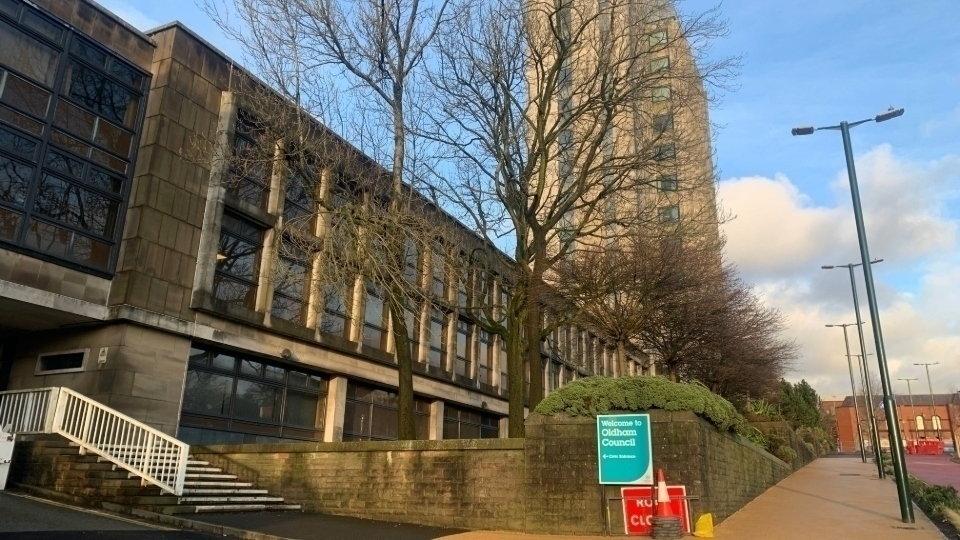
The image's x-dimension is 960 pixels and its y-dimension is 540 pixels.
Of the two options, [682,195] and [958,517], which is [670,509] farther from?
[682,195]

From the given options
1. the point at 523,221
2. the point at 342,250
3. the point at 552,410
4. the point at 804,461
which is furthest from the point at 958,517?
the point at 804,461

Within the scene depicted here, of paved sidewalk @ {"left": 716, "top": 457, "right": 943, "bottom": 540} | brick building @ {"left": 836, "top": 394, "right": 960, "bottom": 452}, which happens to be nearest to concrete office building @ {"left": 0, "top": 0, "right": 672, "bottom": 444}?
paved sidewalk @ {"left": 716, "top": 457, "right": 943, "bottom": 540}

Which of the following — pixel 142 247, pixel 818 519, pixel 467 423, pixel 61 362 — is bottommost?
pixel 818 519

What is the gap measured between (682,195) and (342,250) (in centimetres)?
899

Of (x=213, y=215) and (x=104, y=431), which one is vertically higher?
(x=213, y=215)

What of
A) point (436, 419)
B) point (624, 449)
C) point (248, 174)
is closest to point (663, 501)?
point (624, 449)

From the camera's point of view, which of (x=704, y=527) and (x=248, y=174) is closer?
(x=704, y=527)

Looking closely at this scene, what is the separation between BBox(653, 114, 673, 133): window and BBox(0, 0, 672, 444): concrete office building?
622cm

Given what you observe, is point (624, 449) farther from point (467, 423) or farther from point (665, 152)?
point (467, 423)

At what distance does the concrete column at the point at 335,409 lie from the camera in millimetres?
19953

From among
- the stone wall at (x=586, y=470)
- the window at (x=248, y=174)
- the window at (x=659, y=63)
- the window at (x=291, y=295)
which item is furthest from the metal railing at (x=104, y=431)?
the window at (x=659, y=63)

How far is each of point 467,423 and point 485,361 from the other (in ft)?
10.6

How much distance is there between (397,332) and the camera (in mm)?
15180

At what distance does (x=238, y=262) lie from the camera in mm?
18328
